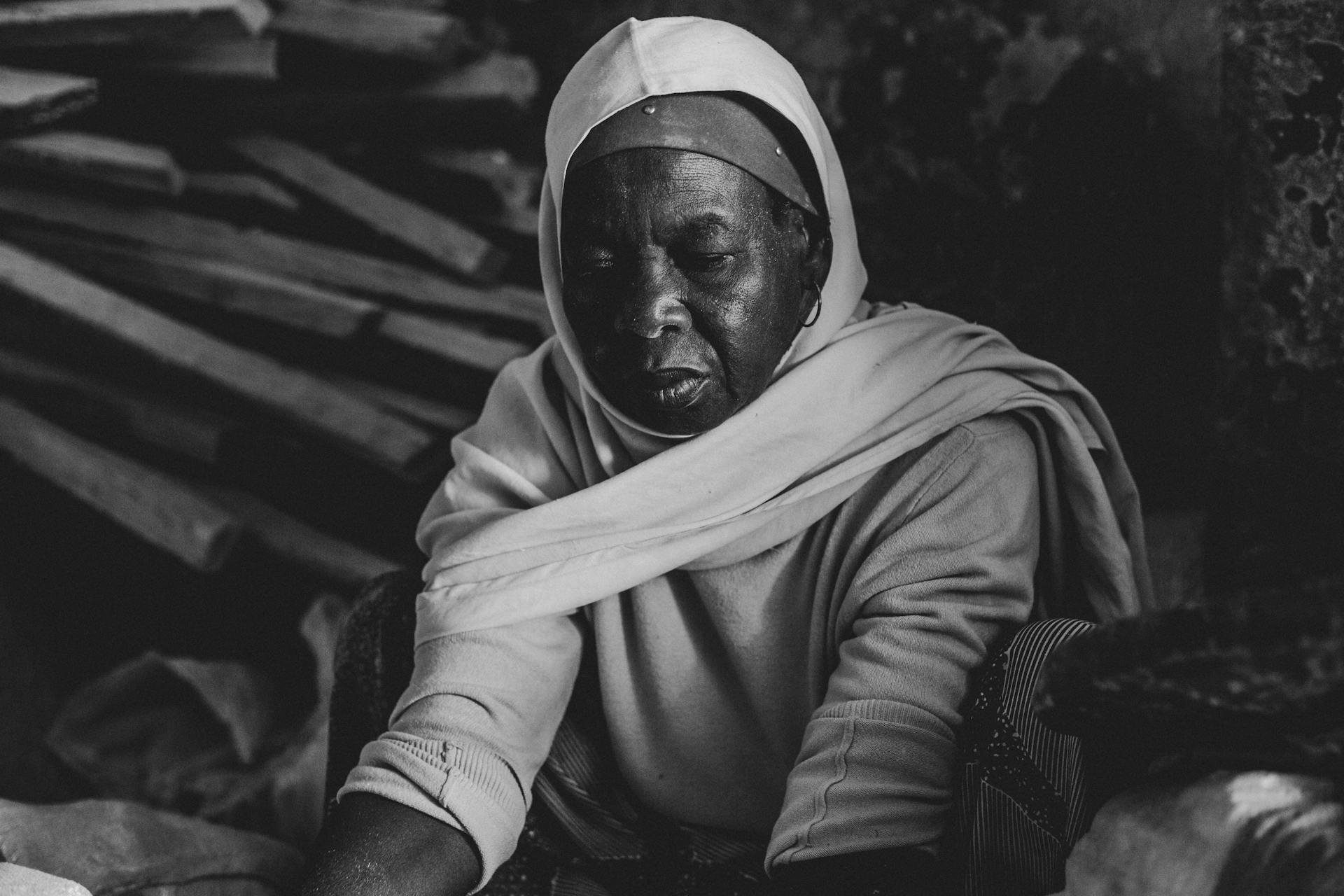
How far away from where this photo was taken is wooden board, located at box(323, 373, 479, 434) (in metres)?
3.34

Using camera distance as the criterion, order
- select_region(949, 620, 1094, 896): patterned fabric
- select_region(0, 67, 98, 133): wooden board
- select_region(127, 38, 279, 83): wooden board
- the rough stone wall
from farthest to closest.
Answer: select_region(127, 38, 279, 83): wooden board
select_region(0, 67, 98, 133): wooden board
the rough stone wall
select_region(949, 620, 1094, 896): patterned fabric

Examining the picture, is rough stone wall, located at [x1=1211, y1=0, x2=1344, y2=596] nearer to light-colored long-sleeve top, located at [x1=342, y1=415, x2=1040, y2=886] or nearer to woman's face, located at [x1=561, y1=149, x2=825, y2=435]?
light-colored long-sleeve top, located at [x1=342, y1=415, x2=1040, y2=886]

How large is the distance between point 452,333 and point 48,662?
1.47m

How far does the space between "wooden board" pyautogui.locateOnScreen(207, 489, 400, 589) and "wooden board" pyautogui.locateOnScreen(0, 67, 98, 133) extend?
1.01 metres

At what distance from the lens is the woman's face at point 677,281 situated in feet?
5.55

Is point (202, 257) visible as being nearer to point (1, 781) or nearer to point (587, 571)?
point (1, 781)

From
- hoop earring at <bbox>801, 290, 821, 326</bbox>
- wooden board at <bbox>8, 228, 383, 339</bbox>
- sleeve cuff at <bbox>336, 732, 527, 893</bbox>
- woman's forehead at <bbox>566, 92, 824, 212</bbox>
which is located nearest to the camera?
sleeve cuff at <bbox>336, 732, 527, 893</bbox>

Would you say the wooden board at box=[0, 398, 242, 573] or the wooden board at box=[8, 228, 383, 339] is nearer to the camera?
the wooden board at box=[0, 398, 242, 573]

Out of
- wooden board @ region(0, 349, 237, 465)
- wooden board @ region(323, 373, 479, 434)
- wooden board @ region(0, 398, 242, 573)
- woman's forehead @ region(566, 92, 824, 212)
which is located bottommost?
wooden board @ region(0, 398, 242, 573)

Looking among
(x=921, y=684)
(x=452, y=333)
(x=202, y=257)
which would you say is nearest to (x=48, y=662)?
(x=202, y=257)

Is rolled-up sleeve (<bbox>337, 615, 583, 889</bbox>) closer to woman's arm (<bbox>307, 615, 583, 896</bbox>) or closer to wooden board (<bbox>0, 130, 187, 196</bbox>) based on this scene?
woman's arm (<bbox>307, 615, 583, 896</bbox>)

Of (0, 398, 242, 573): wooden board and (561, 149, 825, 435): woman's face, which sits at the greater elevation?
(561, 149, 825, 435): woman's face

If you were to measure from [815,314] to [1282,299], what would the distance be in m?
0.84

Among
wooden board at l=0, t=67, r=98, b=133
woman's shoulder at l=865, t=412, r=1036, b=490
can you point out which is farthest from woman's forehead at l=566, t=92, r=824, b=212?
wooden board at l=0, t=67, r=98, b=133
